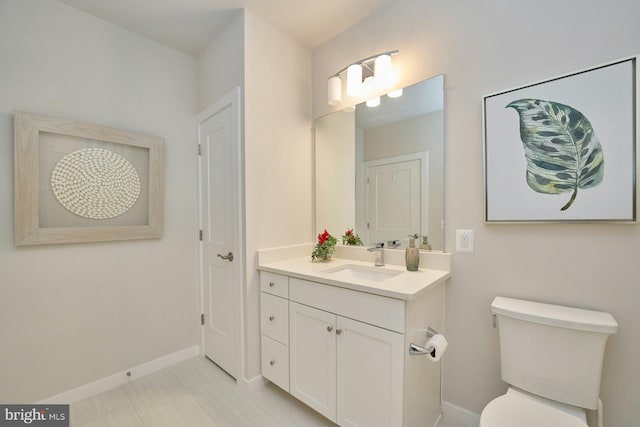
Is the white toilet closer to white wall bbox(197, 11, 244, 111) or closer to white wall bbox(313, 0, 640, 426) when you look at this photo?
white wall bbox(313, 0, 640, 426)

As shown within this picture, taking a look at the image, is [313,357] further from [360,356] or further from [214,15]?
[214,15]

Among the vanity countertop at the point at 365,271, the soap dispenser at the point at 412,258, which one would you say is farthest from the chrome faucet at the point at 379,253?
the soap dispenser at the point at 412,258

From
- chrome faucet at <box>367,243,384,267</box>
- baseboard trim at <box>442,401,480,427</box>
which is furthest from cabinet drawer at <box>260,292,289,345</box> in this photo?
baseboard trim at <box>442,401,480,427</box>

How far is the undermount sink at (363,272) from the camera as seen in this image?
162 cm

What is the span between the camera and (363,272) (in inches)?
68.6

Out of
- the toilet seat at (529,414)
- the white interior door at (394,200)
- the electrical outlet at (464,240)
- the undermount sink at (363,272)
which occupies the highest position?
the white interior door at (394,200)

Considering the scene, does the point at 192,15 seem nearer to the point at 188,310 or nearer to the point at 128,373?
the point at 188,310

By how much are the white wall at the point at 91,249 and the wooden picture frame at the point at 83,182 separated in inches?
2.7

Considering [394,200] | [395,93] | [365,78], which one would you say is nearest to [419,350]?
[394,200]

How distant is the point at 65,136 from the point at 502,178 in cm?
252

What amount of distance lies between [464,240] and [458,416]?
0.97m

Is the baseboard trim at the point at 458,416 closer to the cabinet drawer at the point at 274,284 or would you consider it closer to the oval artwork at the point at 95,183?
the cabinet drawer at the point at 274,284

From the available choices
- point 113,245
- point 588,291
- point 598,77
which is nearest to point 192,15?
point 113,245

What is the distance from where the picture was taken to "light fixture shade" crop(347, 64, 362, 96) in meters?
1.78
